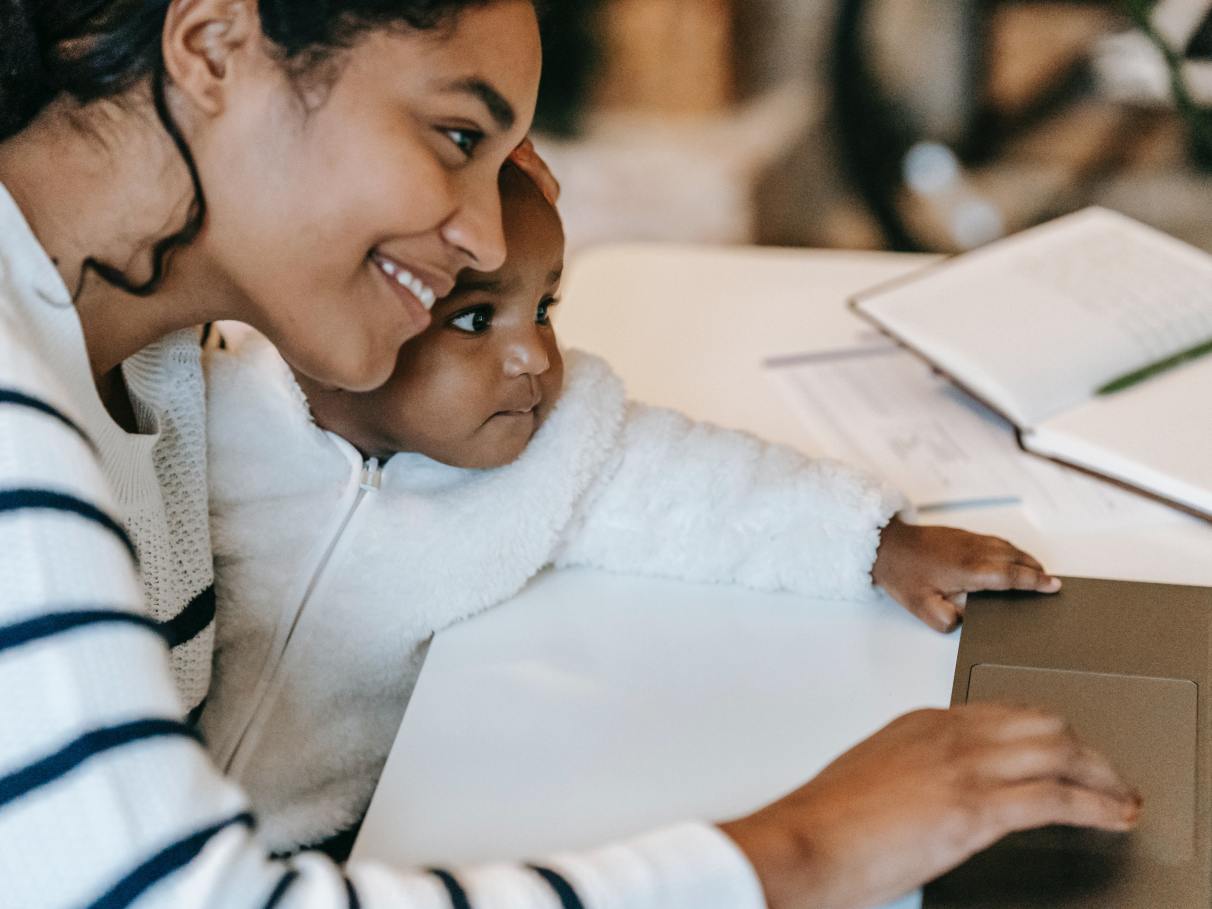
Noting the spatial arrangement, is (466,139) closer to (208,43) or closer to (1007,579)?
(208,43)

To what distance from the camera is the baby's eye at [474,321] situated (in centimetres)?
88

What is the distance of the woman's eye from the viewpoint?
724 millimetres

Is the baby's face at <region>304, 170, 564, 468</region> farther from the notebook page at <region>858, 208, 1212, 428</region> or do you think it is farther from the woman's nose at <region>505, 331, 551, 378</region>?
the notebook page at <region>858, 208, 1212, 428</region>

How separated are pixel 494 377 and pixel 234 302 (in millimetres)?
174

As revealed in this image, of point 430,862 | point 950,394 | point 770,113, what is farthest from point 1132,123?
point 430,862

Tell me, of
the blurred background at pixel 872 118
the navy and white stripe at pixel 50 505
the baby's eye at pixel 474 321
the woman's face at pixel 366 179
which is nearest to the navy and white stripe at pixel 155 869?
the navy and white stripe at pixel 50 505

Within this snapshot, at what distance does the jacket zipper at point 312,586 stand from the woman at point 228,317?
0.11 meters

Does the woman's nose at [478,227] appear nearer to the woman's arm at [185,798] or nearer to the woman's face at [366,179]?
the woman's face at [366,179]

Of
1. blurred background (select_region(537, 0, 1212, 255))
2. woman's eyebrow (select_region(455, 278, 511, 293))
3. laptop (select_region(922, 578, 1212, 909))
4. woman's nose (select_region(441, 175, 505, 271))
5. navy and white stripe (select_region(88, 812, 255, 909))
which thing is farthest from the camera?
blurred background (select_region(537, 0, 1212, 255))

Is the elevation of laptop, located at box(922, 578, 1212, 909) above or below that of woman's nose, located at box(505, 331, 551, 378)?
below

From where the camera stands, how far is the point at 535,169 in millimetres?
916

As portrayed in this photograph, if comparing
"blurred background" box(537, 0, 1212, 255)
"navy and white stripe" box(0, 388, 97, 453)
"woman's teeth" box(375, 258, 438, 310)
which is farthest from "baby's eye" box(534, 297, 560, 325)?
"blurred background" box(537, 0, 1212, 255)

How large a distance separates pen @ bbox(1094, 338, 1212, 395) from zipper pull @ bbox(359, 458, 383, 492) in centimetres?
54

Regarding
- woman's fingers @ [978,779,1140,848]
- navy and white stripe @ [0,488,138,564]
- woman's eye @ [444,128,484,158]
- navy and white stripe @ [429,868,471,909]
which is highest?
woman's eye @ [444,128,484,158]
